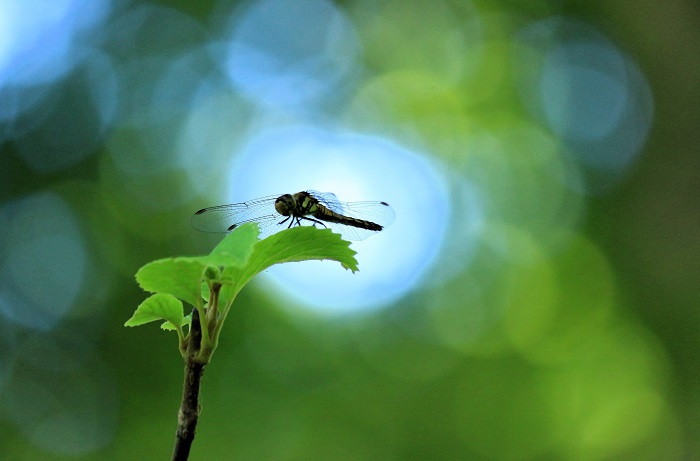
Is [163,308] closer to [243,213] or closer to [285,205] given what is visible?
[285,205]

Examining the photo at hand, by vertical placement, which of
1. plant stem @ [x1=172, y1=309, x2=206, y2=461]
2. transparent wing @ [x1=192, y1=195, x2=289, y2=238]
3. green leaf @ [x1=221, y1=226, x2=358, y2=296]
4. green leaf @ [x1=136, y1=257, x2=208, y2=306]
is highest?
transparent wing @ [x1=192, y1=195, x2=289, y2=238]

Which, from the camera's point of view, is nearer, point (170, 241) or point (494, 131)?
point (170, 241)

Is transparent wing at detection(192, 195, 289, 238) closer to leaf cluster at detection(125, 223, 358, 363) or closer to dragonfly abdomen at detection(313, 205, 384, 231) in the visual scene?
dragonfly abdomen at detection(313, 205, 384, 231)

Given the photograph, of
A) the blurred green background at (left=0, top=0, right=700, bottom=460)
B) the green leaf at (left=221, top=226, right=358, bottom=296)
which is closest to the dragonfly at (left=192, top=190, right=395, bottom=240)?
the green leaf at (left=221, top=226, right=358, bottom=296)

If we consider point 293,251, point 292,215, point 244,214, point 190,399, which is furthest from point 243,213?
point 190,399

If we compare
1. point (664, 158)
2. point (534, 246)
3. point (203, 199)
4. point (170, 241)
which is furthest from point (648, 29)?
point (170, 241)

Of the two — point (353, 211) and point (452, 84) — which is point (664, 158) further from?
A: point (353, 211)
